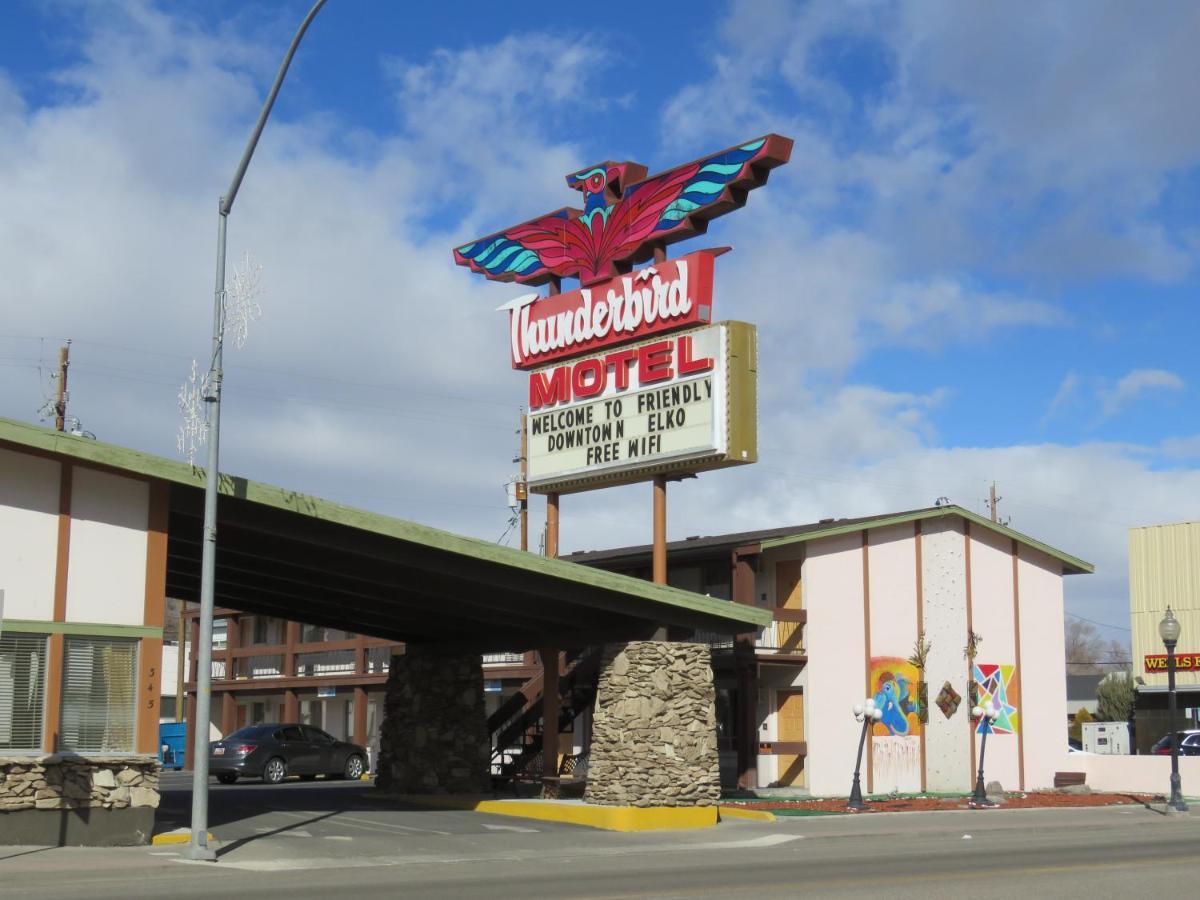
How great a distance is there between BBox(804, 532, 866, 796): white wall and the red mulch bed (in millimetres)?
1313

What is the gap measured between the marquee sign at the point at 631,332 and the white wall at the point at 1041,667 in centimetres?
1400

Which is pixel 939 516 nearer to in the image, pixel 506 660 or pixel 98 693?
pixel 506 660

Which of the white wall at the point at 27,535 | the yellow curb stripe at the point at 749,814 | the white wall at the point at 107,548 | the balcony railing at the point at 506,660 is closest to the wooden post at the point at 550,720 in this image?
the yellow curb stripe at the point at 749,814

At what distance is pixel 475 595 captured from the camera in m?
24.7

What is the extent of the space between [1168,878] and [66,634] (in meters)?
13.3

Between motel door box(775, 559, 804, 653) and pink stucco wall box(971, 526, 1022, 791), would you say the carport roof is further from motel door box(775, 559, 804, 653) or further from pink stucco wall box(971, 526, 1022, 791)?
pink stucco wall box(971, 526, 1022, 791)

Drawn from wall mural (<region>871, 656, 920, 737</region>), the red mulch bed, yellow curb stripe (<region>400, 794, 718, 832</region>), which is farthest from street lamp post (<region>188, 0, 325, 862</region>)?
wall mural (<region>871, 656, 920, 737</region>)

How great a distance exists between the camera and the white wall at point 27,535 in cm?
1770

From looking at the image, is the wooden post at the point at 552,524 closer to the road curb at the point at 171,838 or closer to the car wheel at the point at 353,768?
the road curb at the point at 171,838

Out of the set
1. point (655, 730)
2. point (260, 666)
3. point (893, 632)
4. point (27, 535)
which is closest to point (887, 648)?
point (893, 632)

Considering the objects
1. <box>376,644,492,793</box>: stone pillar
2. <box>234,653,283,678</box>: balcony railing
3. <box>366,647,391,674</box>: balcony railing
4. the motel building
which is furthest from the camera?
<box>234,653,283,678</box>: balcony railing

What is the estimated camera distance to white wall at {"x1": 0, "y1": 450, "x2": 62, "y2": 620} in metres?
17.7

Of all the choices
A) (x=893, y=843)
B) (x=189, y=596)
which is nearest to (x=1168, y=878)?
(x=893, y=843)

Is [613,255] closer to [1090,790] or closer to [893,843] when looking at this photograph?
[893,843]
